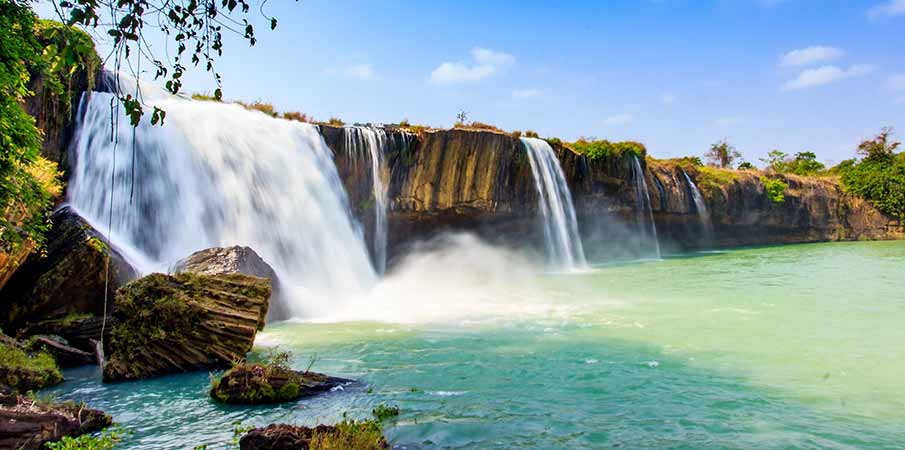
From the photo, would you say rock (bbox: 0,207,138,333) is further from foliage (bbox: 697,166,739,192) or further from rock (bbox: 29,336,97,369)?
foliage (bbox: 697,166,739,192)

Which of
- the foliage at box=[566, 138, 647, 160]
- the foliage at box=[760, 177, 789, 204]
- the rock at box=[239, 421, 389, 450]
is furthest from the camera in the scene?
the foliage at box=[760, 177, 789, 204]

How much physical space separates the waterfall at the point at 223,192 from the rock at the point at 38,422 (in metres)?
6.70

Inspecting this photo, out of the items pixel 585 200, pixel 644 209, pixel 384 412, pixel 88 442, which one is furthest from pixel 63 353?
pixel 644 209

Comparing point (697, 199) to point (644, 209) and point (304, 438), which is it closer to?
point (644, 209)

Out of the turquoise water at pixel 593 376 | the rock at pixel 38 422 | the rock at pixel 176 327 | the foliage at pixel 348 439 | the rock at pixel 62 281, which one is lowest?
the turquoise water at pixel 593 376

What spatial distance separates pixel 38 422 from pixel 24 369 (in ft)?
8.60

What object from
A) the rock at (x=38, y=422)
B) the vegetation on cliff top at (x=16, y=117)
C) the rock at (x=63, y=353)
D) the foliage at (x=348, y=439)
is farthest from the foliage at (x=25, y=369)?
→ the foliage at (x=348, y=439)

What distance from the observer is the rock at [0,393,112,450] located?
4.73 metres

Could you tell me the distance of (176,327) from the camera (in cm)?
793

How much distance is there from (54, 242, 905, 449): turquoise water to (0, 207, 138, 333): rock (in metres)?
2.00

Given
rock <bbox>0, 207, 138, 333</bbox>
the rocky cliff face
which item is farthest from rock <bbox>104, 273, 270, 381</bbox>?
the rocky cliff face

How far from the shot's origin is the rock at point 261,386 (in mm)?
6484

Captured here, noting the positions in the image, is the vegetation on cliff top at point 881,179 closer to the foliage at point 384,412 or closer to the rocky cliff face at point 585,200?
the rocky cliff face at point 585,200

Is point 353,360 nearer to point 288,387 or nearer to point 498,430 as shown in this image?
point 288,387
